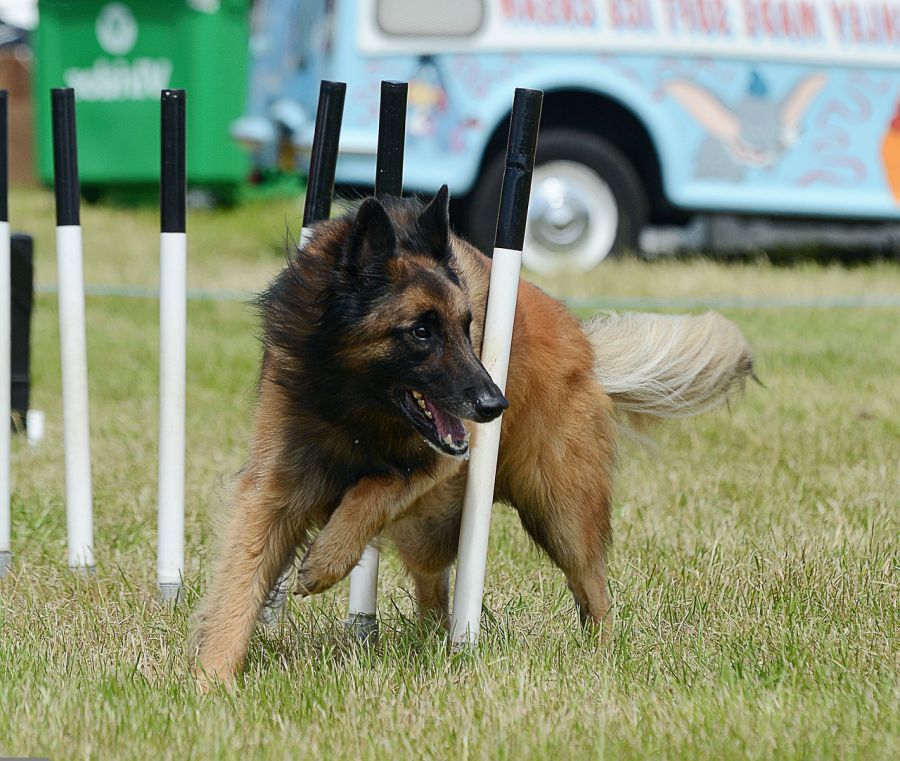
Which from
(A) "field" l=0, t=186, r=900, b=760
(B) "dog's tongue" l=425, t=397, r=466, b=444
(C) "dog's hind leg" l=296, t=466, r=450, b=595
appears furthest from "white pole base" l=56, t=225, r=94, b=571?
A: (B) "dog's tongue" l=425, t=397, r=466, b=444

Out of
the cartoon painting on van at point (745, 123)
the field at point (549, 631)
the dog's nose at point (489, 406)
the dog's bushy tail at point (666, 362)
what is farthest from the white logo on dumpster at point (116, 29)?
the dog's nose at point (489, 406)

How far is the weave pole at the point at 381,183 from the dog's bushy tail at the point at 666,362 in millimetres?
792

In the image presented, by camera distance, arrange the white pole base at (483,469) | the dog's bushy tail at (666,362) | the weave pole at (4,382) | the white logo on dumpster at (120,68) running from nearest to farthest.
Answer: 1. the white pole base at (483,469)
2. the dog's bushy tail at (666,362)
3. the weave pole at (4,382)
4. the white logo on dumpster at (120,68)

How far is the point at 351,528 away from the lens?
3279 millimetres

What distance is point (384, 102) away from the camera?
362 centimetres

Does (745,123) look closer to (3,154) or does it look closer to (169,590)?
(3,154)

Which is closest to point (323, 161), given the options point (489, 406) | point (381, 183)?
point (381, 183)

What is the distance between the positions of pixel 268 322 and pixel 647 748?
4.63 feet

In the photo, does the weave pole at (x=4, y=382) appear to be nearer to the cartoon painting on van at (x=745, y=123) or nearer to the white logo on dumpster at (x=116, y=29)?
the cartoon painting on van at (x=745, y=123)

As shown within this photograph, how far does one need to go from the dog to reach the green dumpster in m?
11.4

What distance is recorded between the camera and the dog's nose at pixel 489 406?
3070 millimetres

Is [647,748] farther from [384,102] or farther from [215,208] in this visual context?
[215,208]

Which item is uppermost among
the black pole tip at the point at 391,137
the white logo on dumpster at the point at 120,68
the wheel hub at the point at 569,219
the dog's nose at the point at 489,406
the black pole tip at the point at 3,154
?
the black pole tip at the point at 391,137

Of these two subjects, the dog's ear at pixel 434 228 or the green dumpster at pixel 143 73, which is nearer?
the dog's ear at pixel 434 228
